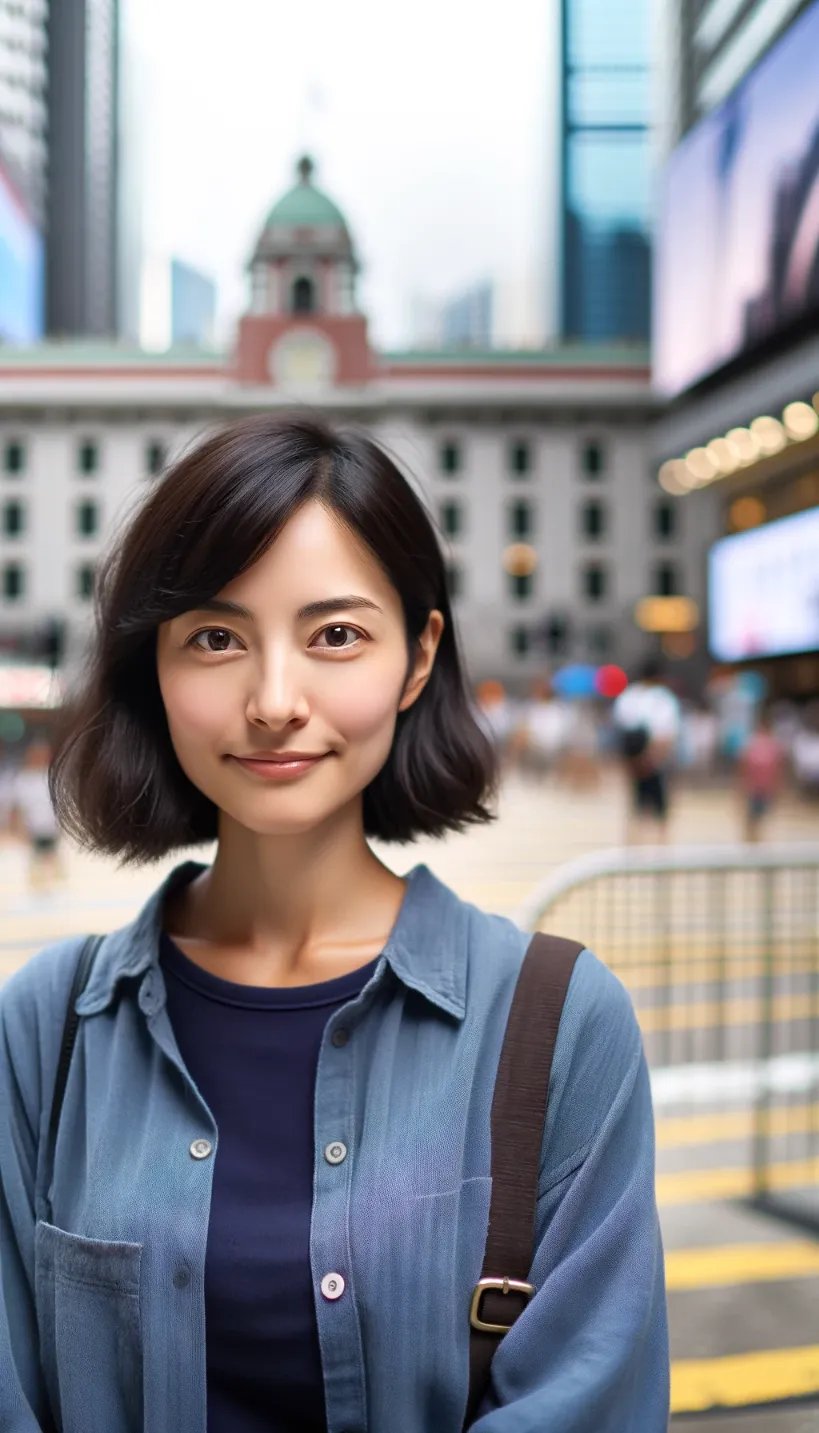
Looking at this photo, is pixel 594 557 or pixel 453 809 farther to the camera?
pixel 594 557

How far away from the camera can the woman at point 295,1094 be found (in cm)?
121

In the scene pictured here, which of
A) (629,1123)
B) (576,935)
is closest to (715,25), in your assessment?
(576,935)

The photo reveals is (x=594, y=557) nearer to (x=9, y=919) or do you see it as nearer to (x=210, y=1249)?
(x=9, y=919)

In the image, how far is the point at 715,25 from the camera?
108 ft

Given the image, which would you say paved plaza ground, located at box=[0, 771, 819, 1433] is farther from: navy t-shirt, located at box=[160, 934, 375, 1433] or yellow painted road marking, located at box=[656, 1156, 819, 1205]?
navy t-shirt, located at box=[160, 934, 375, 1433]

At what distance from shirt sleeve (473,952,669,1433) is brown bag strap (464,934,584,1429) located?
2 cm

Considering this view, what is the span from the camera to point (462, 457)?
45.6 m

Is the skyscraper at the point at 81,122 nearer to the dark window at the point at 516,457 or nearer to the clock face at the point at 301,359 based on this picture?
the clock face at the point at 301,359

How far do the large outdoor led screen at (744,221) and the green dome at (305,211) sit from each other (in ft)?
42.1

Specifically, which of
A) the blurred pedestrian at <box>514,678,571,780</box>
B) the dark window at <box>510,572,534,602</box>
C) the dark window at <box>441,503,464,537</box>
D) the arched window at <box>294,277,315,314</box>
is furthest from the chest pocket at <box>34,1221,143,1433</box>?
the dark window at <box>510,572,534,602</box>

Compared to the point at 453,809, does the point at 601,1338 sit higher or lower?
lower

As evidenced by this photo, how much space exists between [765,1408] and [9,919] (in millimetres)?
6576

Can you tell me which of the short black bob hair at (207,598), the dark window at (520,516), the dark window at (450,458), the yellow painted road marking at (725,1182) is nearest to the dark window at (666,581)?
the dark window at (520,516)

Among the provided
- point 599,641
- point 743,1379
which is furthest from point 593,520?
point 743,1379
